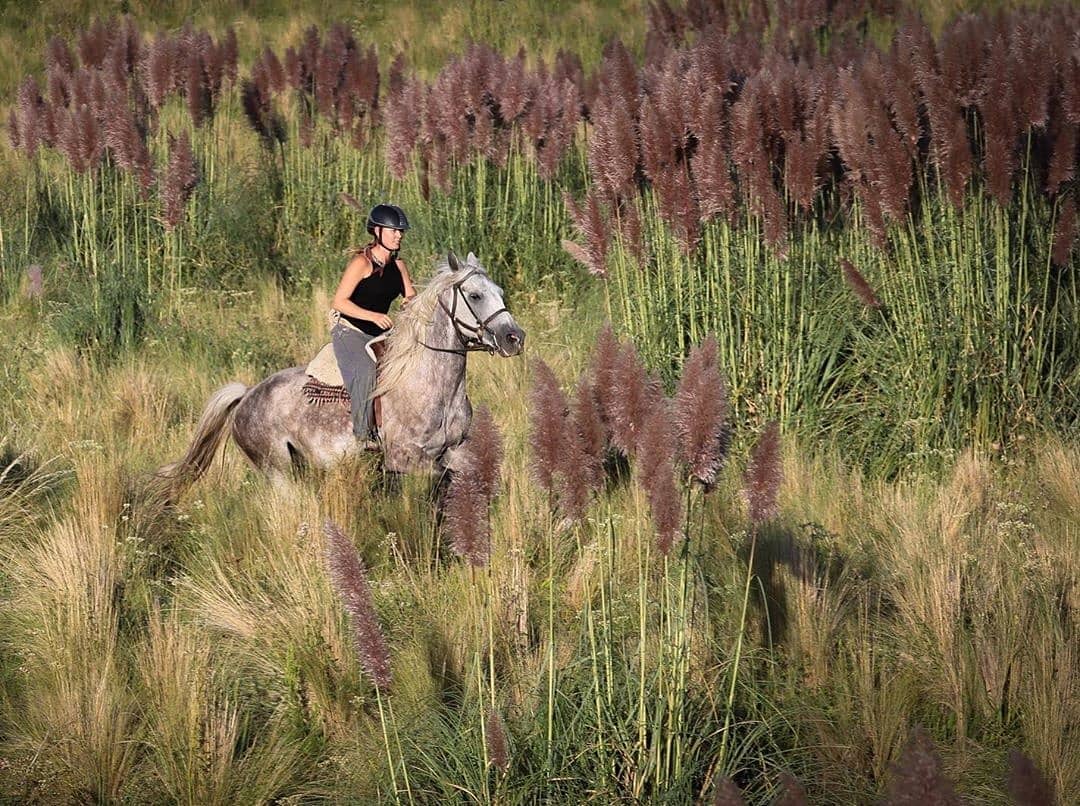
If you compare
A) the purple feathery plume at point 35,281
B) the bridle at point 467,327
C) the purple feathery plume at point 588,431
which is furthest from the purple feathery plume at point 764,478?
the purple feathery plume at point 35,281

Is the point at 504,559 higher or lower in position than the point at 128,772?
higher

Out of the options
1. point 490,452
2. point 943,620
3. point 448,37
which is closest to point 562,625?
point 943,620

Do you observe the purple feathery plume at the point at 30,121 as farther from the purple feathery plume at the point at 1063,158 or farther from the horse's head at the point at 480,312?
the purple feathery plume at the point at 1063,158

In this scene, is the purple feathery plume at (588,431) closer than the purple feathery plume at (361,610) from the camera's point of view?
No

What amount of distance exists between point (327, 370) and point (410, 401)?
519 mm

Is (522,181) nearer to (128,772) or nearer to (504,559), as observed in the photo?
(504,559)

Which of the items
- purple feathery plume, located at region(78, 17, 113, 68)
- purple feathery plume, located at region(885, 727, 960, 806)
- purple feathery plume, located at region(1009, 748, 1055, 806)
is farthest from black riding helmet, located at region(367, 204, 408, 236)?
purple feathery plume, located at region(78, 17, 113, 68)

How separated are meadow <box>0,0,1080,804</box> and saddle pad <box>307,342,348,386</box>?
461mm

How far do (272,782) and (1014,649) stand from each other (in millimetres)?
2290

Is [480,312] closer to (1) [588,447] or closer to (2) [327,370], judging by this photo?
(2) [327,370]

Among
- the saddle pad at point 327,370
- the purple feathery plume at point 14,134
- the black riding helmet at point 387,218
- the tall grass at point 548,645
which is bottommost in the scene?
the tall grass at point 548,645

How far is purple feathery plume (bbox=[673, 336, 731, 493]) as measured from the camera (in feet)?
10.7

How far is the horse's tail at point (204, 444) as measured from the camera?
6.95m

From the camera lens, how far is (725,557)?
219 inches
